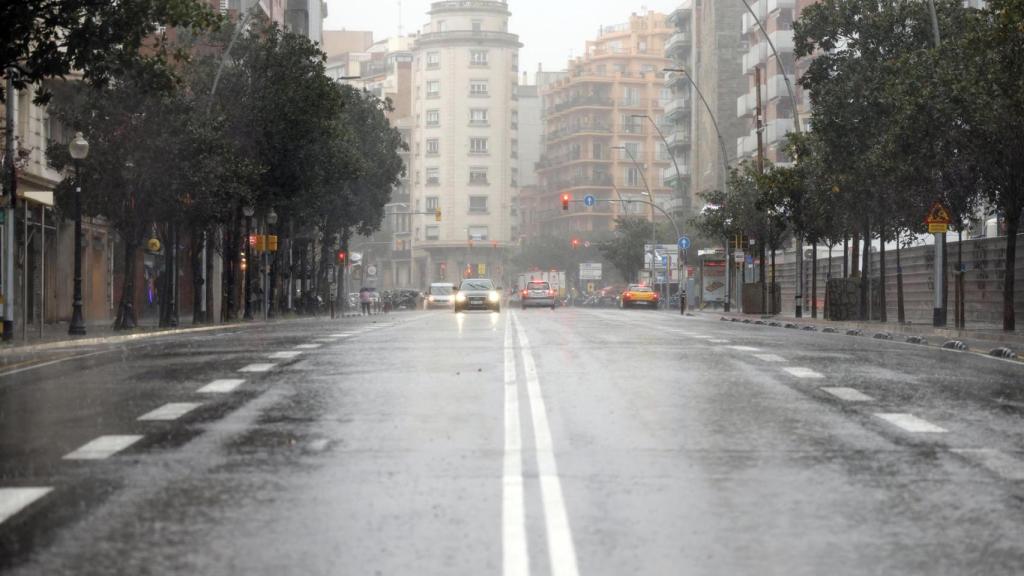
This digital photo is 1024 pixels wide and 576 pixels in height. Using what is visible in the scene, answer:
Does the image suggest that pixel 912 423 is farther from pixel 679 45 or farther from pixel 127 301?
pixel 679 45

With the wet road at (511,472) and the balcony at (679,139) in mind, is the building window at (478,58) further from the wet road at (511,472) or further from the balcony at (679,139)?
the wet road at (511,472)

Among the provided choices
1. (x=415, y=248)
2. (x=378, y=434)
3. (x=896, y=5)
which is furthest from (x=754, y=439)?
(x=415, y=248)

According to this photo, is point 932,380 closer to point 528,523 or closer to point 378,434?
point 378,434

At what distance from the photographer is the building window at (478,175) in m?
166

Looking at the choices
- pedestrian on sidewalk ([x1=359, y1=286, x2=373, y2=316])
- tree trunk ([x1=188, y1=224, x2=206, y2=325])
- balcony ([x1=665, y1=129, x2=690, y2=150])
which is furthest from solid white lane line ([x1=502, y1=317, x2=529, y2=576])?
balcony ([x1=665, y1=129, x2=690, y2=150])

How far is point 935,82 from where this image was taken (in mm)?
37594

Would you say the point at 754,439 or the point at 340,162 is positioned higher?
the point at 340,162

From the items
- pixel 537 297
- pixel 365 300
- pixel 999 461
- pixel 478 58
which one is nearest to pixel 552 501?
pixel 999 461

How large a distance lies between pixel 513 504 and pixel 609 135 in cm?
17571

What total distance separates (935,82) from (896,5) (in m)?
9.81

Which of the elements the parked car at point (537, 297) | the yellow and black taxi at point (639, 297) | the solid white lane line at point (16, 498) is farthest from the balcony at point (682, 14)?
the solid white lane line at point (16, 498)

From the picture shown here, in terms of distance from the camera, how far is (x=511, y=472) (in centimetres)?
→ 984

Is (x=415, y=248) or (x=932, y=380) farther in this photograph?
(x=415, y=248)

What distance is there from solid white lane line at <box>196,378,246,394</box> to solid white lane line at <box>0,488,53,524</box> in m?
6.29
